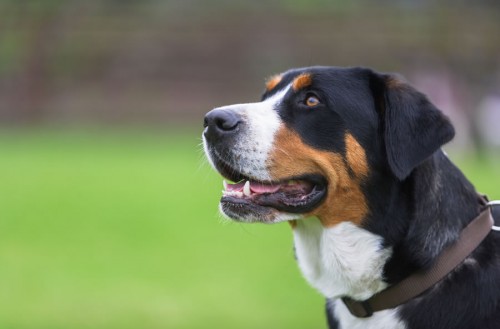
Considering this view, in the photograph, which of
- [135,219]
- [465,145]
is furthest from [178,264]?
[465,145]

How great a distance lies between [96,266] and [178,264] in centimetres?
80

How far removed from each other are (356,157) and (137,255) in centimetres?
551

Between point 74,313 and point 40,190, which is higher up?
point 74,313

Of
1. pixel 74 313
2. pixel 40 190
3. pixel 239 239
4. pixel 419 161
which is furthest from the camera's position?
pixel 40 190

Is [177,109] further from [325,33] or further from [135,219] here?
[135,219]

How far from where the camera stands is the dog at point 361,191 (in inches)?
147

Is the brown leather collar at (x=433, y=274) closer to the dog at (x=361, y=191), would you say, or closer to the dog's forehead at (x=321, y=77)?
the dog at (x=361, y=191)

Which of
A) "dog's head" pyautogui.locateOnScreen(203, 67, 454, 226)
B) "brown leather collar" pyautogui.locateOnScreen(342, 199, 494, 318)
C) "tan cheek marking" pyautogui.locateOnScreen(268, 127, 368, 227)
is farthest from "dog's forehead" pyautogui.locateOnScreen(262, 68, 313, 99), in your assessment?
"brown leather collar" pyautogui.locateOnScreen(342, 199, 494, 318)

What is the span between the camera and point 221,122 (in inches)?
156

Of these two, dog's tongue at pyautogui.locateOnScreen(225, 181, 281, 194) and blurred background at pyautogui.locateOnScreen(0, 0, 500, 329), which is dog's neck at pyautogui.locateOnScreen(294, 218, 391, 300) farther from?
blurred background at pyautogui.locateOnScreen(0, 0, 500, 329)

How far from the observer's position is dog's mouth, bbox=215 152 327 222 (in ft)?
12.8

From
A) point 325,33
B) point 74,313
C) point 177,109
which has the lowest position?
point 177,109

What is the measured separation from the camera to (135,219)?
11312mm

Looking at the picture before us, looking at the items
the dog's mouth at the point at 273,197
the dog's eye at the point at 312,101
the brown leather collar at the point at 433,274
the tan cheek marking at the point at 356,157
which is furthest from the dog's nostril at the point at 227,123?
the brown leather collar at the point at 433,274
